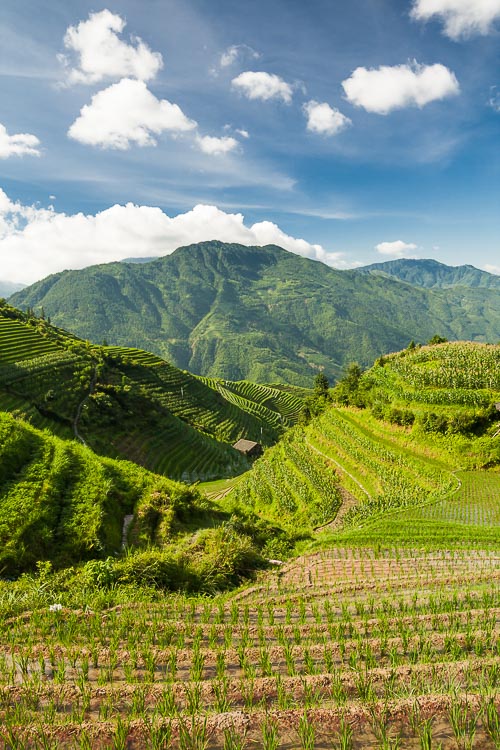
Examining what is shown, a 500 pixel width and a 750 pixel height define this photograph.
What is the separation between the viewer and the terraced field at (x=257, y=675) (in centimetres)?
482

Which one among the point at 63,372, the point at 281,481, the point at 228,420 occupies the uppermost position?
the point at 63,372

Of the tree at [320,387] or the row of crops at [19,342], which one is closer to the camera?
the row of crops at [19,342]

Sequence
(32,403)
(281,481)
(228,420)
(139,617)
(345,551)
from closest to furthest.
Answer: (139,617), (345,551), (281,481), (32,403), (228,420)

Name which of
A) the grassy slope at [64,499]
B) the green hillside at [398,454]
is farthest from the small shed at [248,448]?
the grassy slope at [64,499]

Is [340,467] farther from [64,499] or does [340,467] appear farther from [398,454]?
[64,499]

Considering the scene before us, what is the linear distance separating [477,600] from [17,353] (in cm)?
8244

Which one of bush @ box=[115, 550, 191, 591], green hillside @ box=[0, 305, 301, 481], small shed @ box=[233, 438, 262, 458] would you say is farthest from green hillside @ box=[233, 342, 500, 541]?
small shed @ box=[233, 438, 262, 458]

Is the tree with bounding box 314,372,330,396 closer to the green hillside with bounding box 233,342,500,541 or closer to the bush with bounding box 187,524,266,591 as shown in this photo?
the green hillside with bounding box 233,342,500,541

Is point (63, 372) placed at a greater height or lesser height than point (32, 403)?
greater

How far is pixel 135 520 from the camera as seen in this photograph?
13969 mm

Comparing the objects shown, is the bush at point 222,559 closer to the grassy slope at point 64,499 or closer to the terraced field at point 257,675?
the terraced field at point 257,675

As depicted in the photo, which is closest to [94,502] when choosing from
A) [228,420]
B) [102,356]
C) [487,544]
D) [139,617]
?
[139,617]

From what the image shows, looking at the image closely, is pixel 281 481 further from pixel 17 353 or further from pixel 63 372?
pixel 17 353

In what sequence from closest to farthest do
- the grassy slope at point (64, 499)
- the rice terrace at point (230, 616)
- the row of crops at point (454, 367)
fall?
the rice terrace at point (230, 616) → the grassy slope at point (64, 499) → the row of crops at point (454, 367)
